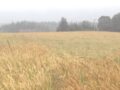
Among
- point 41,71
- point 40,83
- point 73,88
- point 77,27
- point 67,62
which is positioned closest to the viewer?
point 73,88

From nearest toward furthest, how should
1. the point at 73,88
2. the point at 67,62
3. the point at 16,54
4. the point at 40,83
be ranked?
the point at 73,88 < the point at 40,83 < the point at 67,62 < the point at 16,54

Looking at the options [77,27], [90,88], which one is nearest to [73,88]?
[90,88]

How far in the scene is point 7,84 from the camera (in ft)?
25.8

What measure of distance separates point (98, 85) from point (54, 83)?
108 centimetres

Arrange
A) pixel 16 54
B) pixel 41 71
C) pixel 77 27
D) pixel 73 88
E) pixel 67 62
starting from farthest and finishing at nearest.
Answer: pixel 77 27, pixel 16 54, pixel 67 62, pixel 41 71, pixel 73 88

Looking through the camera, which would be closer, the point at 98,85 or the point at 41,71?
the point at 98,85

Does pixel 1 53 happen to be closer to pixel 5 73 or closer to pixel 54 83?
pixel 5 73

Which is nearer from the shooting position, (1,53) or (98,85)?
(98,85)

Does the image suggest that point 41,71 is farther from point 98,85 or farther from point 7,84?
point 98,85

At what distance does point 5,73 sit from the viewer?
28.8ft

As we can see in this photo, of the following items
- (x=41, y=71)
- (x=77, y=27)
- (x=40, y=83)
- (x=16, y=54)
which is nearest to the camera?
(x=40, y=83)

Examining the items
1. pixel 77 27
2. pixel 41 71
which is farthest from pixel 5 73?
pixel 77 27

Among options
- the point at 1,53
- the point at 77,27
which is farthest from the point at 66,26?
the point at 1,53

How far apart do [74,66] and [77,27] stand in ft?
189
